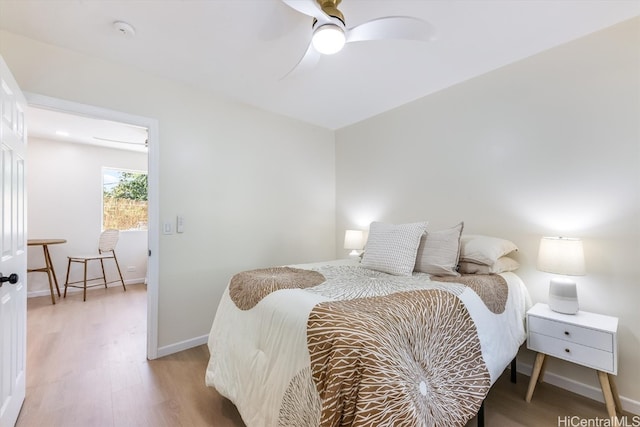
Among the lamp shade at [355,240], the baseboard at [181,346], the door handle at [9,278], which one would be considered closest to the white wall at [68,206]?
the baseboard at [181,346]

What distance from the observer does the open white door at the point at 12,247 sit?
1.36m

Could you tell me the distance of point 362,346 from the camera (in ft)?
3.16

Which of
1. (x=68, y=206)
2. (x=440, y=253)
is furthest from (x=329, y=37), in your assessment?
(x=68, y=206)

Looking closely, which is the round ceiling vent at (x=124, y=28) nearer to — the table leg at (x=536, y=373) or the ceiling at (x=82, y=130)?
the ceiling at (x=82, y=130)

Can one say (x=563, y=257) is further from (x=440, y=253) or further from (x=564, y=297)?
(x=440, y=253)

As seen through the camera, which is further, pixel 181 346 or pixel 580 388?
pixel 181 346

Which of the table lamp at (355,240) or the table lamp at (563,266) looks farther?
the table lamp at (355,240)

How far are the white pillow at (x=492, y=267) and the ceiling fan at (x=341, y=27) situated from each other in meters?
1.56

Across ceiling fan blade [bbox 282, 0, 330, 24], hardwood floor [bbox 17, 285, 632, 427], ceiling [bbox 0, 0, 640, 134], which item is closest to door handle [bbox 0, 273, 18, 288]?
hardwood floor [bbox 17, 285, 632, 427]

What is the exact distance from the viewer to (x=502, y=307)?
1.71 meters

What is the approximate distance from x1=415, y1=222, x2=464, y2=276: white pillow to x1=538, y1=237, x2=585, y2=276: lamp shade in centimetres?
52

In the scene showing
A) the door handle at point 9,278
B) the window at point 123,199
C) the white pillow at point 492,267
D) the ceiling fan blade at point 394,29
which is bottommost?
the white pillow at point 492,267

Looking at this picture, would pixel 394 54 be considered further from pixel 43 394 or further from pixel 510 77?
pixel 43 394

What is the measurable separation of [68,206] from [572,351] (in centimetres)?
627
